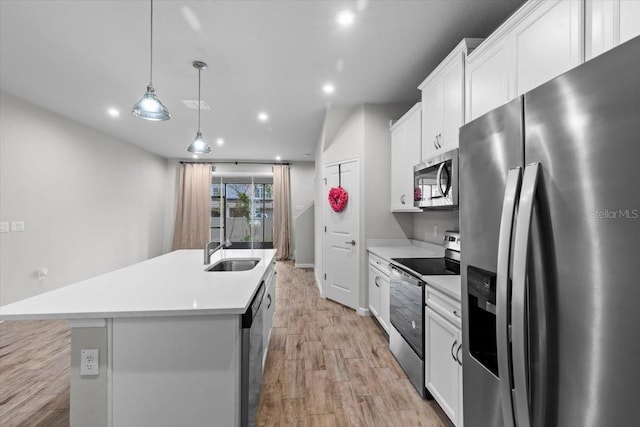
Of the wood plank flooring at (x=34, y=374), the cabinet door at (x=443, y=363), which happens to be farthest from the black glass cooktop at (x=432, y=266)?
the wood plank flooring at (x=34, y=374)

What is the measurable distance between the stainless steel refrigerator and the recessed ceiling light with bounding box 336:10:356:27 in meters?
1.66

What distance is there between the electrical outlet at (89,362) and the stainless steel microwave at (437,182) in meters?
2.27

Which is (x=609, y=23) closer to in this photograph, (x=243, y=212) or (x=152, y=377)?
(x=152, y=377)

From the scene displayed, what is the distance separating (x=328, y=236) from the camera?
14.7 ft

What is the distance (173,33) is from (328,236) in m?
3.00

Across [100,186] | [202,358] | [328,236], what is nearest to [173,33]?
[202,358]

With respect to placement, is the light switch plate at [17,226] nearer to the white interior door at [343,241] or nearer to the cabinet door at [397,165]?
the white interior door at [343,241]

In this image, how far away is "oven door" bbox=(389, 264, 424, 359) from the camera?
2117mm

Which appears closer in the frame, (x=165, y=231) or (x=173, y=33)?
(x=173, y=33)

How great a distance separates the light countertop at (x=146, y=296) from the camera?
4.50ft

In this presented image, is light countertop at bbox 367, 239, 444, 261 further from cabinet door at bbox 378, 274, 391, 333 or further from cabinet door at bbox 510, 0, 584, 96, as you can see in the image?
cabinet door at bbox 510, 0, 584, 96

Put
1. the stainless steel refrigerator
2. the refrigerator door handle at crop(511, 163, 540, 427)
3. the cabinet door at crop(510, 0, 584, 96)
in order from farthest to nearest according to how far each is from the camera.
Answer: the cabinet door at crop(510, 0, 584, 96) → the refrigerator door handle at crop(511, 163, 540, 427) → the stainless steel refrigerator

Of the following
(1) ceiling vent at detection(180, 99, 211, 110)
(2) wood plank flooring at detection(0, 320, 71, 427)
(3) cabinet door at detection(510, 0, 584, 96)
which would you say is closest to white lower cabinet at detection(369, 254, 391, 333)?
(3) cabinet door at detection(510, 0, 584, 96)

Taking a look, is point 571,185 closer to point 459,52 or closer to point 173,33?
point 459,52
